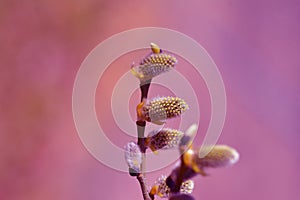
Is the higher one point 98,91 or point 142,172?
point 98,91

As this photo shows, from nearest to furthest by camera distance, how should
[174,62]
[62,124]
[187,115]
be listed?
[174,62], [187,115], [62,124]

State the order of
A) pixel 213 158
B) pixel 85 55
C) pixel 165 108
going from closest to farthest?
pixel 213 158, pixel 165 108, pixel 85 55

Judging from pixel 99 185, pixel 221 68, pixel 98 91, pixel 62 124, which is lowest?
pixel 99 185

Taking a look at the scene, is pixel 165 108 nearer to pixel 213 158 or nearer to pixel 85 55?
pixel 213 158

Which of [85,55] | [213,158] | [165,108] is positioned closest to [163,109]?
[165,108]

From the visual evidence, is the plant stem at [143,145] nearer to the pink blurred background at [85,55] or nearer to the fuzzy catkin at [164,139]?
the fuzzy catkin at [164,139]

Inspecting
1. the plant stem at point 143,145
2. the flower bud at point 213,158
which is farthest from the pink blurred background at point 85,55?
the flower bud at point 213,158

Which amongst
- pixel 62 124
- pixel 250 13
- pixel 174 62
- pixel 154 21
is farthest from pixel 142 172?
pixel 250 13

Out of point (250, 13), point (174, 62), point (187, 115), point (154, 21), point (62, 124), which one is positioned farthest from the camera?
point (250, 13)

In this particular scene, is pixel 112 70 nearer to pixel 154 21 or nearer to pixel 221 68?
pixel 154 21
